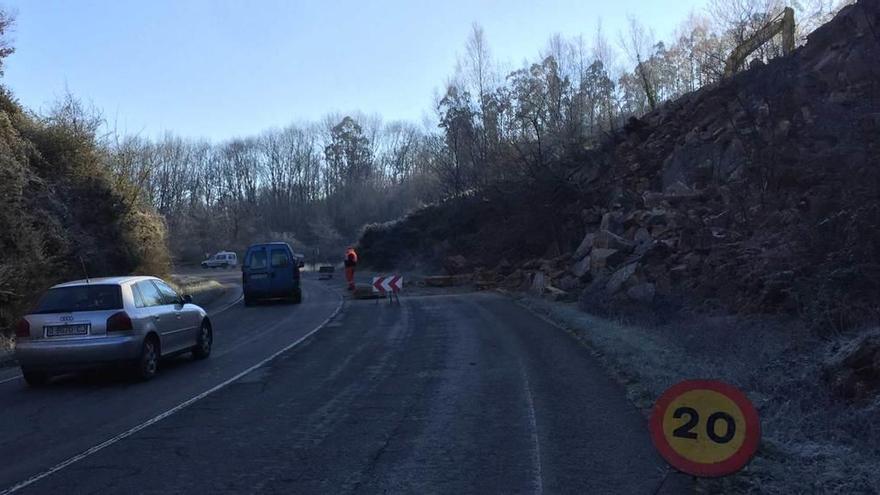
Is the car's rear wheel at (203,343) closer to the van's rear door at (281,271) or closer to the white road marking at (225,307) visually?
the white road marking at (225,307)

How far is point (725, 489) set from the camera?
5598 millimetres

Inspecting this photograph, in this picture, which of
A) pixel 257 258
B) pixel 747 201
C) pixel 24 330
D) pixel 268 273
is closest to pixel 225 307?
pixel 268 273

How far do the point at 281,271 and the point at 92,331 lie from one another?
632 inches

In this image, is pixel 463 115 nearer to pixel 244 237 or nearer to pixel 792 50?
pixel 792 50

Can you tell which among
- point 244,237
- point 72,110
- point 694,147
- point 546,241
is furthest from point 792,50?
point 244,237

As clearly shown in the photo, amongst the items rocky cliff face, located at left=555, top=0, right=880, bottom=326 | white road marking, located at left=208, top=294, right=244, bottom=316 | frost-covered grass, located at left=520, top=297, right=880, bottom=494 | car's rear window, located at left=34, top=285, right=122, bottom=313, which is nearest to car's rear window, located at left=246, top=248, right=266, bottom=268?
white road marking, located at left=208, top=294, right=244, bottom=316

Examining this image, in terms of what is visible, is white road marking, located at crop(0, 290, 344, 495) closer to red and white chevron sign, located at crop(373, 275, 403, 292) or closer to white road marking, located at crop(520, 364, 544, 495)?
white road marking, located at crop(520, 364, 544, 495)

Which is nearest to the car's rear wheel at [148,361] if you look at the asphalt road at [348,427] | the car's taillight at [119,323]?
the asphalt road at [348,427]

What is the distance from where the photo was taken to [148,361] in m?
11.5

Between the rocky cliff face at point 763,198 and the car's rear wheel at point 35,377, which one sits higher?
the rocky cliff face at point 763,198

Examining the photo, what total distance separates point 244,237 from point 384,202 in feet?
66.2

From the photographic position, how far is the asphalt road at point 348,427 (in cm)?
618

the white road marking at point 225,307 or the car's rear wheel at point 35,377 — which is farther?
the white road marking at point 225,307

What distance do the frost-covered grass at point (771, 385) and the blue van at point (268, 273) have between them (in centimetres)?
1351
